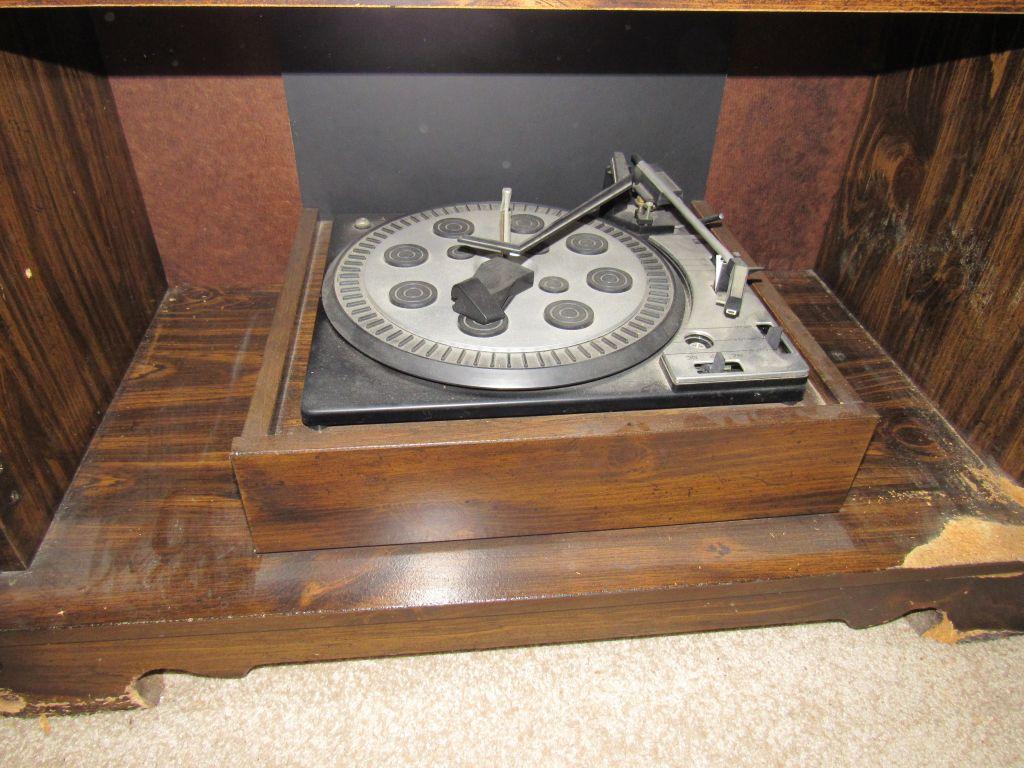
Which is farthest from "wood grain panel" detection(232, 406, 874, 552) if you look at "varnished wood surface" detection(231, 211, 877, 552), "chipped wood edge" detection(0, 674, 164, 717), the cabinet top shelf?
the cabinet top shelf

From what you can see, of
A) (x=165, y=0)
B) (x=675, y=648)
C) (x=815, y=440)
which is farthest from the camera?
(x=675, y=648)

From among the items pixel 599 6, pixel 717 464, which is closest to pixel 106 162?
pixel 599 6

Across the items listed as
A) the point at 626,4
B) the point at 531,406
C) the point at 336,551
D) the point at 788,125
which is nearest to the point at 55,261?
the point at 336,551

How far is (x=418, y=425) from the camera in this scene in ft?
2.44

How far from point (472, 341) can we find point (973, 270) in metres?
0.62

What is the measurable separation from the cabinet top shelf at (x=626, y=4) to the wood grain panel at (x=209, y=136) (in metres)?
0.38

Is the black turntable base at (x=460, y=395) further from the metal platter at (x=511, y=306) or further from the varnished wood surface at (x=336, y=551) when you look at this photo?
the varnished wood surface at (x=336, y=551)

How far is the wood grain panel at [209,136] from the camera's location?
1.04 metres

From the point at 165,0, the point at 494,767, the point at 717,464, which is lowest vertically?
the point at 494,767

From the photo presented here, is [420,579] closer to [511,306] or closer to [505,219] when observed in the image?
[511,306]

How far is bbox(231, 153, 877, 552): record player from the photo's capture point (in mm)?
742

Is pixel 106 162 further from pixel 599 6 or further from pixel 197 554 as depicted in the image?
pixel 599 6

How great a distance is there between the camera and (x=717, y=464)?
790 mm

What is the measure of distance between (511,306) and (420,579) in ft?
Answer: 0.98
